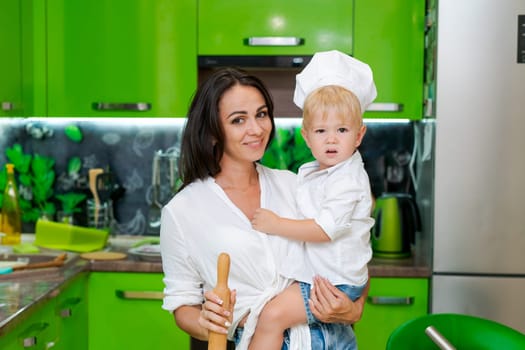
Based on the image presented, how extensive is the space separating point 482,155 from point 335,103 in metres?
1.03

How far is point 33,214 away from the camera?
10.1ft

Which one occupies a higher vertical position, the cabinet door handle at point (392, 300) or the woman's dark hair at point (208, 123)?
the woman's dark hair at point (208, 123)

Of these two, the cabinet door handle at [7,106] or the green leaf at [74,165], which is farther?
the green leaf at [74,165]

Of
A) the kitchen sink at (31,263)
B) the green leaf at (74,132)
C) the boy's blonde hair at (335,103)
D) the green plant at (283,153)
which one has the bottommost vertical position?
the kitchen sink at (31,263)

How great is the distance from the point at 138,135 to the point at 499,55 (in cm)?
158

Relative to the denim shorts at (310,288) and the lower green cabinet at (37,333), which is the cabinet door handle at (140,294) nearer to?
the lower green cabinet at (37,333)

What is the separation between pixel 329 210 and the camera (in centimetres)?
151

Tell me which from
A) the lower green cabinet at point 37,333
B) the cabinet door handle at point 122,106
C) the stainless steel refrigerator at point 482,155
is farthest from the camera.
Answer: the cabinet door handle at point 122,106

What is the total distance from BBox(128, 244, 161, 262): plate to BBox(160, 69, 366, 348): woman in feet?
2.93

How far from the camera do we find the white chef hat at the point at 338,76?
5.08ft

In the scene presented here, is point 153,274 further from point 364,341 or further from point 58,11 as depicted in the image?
point 58,11

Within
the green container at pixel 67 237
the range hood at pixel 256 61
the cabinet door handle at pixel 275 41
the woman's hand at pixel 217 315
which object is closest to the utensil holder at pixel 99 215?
the green container at pixel 67 237

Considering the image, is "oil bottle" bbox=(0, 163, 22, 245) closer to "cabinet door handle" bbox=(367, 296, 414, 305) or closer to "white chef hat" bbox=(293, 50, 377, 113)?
"cabinet door handle" bbox=(367, 296, 414, 305)

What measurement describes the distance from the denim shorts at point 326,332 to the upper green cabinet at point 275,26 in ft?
4.39
